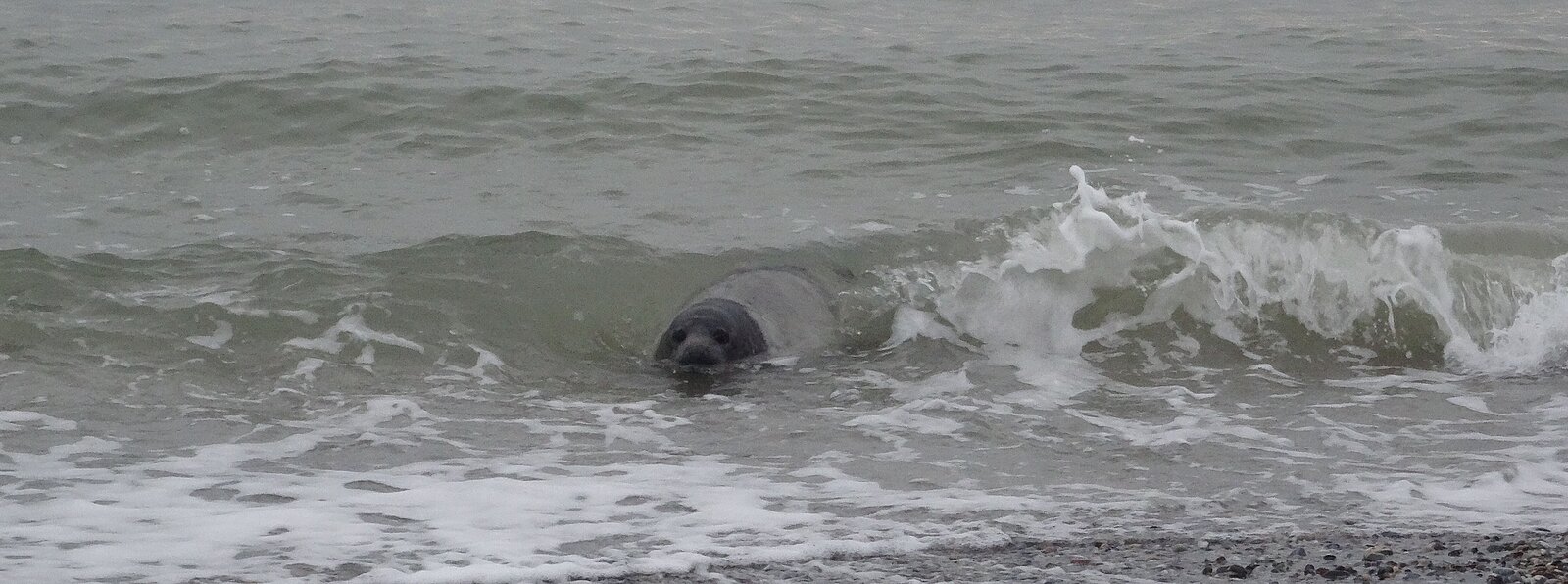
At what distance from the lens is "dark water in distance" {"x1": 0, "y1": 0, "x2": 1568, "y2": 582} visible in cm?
546

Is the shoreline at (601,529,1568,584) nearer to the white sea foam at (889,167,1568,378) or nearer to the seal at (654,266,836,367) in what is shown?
the seal at (654,266,836,367)

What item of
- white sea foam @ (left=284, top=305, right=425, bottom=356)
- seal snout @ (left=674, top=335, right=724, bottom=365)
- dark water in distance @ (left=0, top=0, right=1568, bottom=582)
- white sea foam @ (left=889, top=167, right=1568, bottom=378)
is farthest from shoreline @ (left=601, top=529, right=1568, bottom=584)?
white sea foam @ (left=284, top=305, right=425, bottom=356)

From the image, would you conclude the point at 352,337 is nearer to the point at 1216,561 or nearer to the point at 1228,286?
the point at 1228,286

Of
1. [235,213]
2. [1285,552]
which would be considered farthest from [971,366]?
[235,213]

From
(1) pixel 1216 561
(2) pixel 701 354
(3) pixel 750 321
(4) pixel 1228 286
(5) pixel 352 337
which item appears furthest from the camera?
(4) pixel 1228 286

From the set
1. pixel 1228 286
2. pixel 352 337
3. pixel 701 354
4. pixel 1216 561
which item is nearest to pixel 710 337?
pixel 701 354

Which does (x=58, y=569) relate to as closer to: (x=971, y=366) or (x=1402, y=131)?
(x=971, y=366)

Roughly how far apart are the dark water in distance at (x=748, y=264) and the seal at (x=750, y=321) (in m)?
0.22

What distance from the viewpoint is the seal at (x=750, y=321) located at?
776 centimetres

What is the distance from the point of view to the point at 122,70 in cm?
1485

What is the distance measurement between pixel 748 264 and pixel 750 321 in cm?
157

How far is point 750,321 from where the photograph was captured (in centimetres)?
793

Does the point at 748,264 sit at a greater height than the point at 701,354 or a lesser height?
greater

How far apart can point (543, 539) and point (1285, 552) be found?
90.3 inches
